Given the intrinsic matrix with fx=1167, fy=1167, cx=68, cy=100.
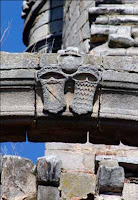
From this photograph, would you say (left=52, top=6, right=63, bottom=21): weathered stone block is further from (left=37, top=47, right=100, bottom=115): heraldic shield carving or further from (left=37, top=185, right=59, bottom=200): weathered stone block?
(left=37, top=185, right=59, bottom=200): weathered stone block

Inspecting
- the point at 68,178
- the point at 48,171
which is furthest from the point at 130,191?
the point at 48,171

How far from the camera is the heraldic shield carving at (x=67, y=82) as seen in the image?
9078mm

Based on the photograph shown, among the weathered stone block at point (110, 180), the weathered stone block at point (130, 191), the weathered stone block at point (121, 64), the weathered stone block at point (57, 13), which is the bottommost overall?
the weathered stone block at point (130, 191)

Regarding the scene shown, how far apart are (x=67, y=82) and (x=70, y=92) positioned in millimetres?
82

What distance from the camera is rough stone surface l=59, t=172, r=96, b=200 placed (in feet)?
35.4

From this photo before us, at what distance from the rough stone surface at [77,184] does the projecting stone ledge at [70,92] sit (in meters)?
1.61

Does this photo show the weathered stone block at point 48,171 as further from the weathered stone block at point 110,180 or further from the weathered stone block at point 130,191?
the weathered stone block at point 130,191

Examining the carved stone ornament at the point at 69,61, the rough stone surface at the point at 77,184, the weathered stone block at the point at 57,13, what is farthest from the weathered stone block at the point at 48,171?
the weathered stone block at the point at 57,13

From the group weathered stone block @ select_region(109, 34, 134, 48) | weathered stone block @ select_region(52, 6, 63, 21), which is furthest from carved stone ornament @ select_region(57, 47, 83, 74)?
weathered stone block @ select_region(52, 6, 63, 21)

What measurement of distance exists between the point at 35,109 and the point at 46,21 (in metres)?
9.38

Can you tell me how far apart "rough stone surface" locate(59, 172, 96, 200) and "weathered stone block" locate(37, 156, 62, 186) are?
7.96 ft

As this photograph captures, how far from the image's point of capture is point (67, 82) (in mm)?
9156

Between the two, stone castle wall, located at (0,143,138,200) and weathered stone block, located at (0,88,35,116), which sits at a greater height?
weathered stone block, located at (0,88,35,116)

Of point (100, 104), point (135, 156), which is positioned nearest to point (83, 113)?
point (100, 104)
